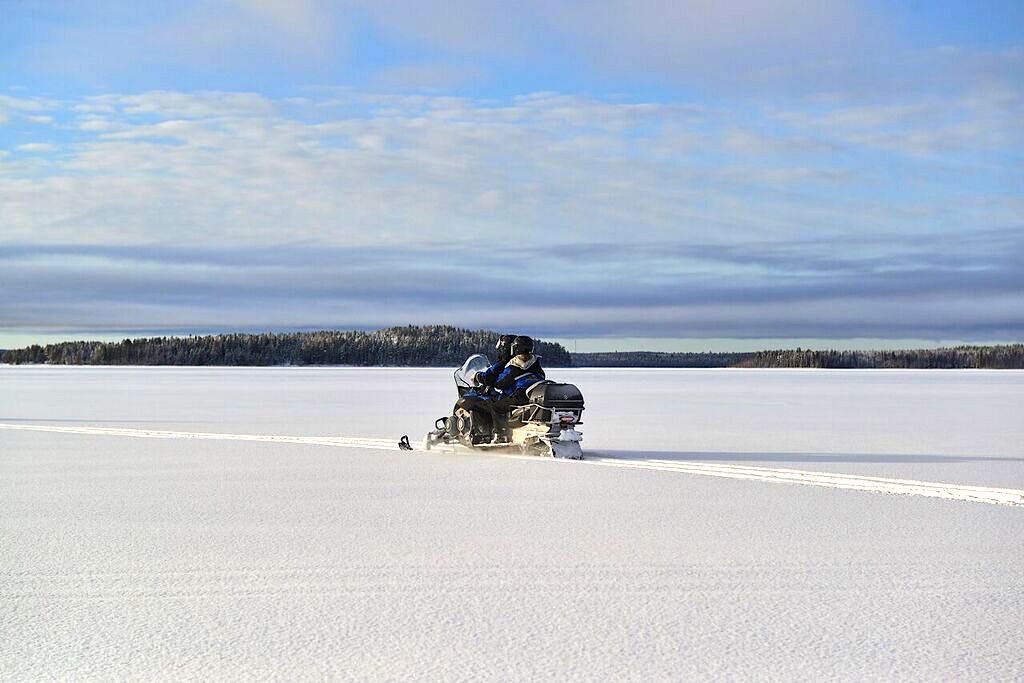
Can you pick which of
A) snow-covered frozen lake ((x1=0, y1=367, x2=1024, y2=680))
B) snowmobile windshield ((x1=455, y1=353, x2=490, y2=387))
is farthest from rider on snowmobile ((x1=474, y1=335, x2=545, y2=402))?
snow-covered frozen lake ((x1=0, y1=367, x2=1024, y2=680))

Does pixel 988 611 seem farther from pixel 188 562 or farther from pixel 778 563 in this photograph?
pixel 188 562

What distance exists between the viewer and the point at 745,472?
35.2 ft

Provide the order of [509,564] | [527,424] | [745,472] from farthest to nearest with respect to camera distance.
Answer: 1. [527,424]
2. [745,472]
3. [509,564]

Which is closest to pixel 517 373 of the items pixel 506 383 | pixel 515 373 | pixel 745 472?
pixel 515 373

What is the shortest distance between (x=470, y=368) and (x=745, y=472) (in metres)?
4.39

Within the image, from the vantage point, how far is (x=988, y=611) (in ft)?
16.5

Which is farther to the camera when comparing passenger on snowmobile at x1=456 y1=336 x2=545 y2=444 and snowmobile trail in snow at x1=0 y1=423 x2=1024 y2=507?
passenger on snowmobile at x1=456 y1=336 x2=545 y2=444

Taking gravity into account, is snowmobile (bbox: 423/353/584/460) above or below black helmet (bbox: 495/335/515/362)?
below

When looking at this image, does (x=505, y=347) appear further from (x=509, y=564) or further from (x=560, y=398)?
(x=509, y=564)

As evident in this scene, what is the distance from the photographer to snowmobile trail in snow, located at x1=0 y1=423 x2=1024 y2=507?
9.12m

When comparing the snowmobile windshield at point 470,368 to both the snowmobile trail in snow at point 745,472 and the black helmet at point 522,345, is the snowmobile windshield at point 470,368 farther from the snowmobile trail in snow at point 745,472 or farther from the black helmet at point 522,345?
the snowmobile trail in snow at point 745,472

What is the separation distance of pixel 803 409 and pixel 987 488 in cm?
1399

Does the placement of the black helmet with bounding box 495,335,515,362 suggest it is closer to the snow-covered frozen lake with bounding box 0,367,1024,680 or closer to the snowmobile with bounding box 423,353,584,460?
the snowmobile with bounding box 423,353,584,460

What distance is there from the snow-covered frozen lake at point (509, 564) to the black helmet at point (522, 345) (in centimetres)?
159
